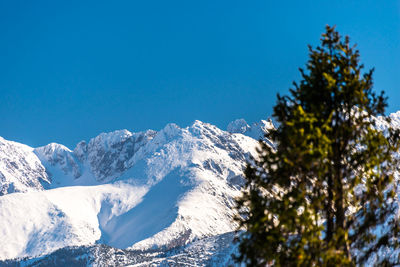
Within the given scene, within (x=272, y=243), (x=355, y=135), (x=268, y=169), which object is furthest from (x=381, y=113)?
(x=272, y=243)

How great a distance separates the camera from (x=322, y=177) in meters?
17.1

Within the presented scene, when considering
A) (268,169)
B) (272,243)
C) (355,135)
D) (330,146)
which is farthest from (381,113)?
(272,243)

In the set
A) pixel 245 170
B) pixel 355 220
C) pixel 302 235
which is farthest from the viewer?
pixel 245 170

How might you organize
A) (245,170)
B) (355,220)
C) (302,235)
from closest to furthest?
(302,235)
(355,220)
(245,170)

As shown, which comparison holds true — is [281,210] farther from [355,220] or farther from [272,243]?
[355,220]

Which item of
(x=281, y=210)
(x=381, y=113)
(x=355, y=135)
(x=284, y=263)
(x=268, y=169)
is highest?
(x=381, y=113)

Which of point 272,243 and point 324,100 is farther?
point 324,100

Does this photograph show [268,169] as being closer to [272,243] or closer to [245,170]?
[245,170]

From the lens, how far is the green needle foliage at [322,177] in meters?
16.1

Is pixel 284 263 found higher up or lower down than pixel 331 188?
lower down

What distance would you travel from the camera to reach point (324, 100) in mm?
18297

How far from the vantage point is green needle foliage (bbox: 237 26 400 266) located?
1614 centimetres

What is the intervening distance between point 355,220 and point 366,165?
1.93 metres

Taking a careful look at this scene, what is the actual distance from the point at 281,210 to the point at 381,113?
Answer: 6172 millimetres
